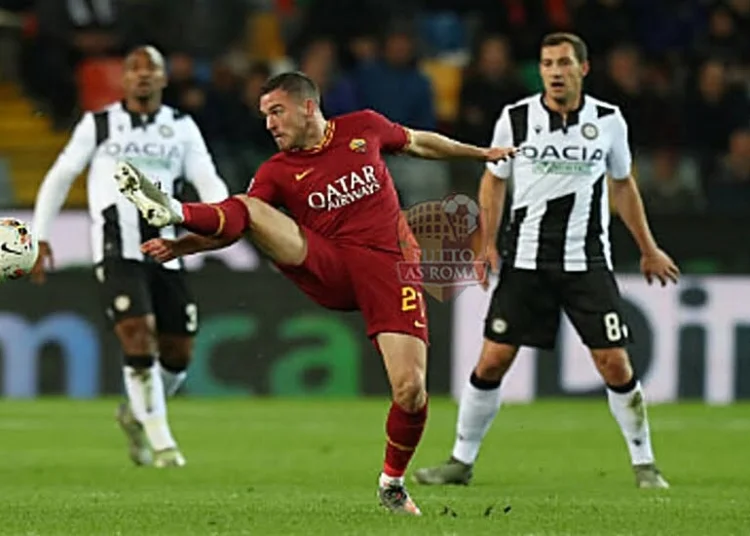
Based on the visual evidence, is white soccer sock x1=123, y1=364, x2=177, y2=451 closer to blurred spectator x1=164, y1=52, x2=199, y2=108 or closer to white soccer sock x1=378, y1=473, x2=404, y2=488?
white soccer sock x1=378, y1=473, x2=404, y2=488

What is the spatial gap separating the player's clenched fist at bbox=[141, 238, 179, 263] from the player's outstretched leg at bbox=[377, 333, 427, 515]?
1.12m

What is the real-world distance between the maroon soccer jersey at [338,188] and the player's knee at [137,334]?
9.66 ft

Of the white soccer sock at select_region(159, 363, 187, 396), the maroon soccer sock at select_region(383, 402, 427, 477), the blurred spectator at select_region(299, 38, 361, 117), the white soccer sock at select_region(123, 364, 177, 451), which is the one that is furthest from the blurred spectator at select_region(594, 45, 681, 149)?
the maroon soccer sock at select_region(383, 402, 427, 477)

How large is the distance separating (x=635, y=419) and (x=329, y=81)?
9.39 metres

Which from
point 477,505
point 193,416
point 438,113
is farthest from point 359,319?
point 477,505

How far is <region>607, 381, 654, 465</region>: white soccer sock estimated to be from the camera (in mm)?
11023

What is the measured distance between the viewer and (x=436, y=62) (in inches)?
861

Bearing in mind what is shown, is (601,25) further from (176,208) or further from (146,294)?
(176,208)

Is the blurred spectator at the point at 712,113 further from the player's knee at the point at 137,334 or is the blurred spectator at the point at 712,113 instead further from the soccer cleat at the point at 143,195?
the soccer cleat at the point at 143,195

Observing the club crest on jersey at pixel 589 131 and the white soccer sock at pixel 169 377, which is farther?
the white soccer sock at pixel 169 377

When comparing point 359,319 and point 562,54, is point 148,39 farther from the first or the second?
point 562,54

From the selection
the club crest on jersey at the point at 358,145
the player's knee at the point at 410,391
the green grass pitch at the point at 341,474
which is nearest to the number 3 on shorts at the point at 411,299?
the player's knee at the point at 410,391

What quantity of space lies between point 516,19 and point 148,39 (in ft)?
12.4

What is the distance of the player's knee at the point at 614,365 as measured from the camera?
431 inches
